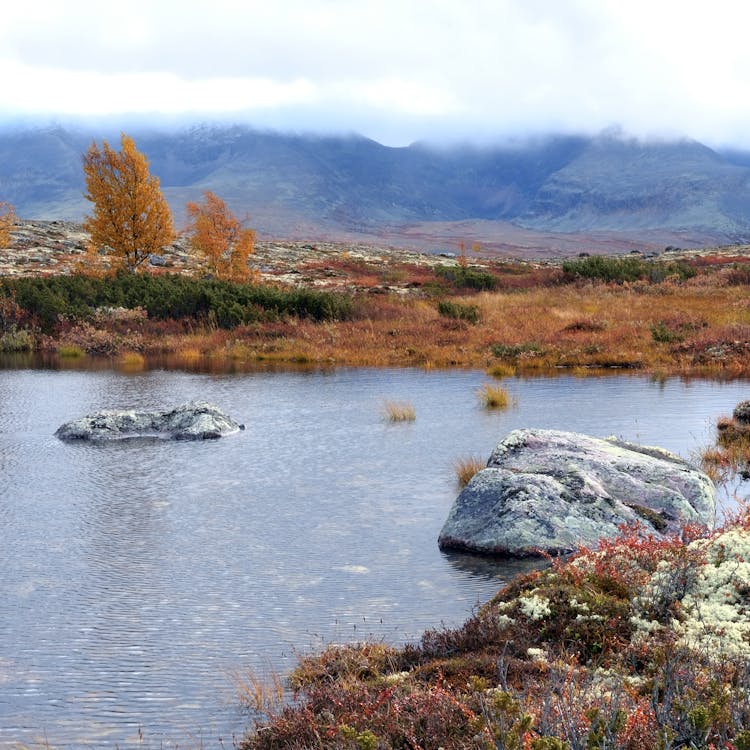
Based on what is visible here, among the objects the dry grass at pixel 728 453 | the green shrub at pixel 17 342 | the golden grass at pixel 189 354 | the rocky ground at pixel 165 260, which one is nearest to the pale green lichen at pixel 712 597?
the dry grass at pixel 728 453

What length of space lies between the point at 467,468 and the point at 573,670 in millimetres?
8357

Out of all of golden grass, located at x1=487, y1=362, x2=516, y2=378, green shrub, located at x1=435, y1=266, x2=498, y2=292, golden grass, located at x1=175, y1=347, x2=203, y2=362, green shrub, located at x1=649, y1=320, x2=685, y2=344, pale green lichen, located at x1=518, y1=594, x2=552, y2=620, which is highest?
green shrub, located at x1=435, y1=266, x2=498, y2=292

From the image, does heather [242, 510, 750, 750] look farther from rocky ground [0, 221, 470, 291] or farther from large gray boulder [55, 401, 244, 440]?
rocky ground [0, 221, 470, 291]

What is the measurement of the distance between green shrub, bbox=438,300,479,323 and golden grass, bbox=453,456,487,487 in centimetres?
2301

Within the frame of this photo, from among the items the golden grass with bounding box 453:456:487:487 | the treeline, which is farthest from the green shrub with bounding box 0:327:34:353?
the golden grass with bounding box 453:456:487:487

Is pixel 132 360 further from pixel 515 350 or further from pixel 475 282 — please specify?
pixel 475 282

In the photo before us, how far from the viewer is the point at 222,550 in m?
11.0

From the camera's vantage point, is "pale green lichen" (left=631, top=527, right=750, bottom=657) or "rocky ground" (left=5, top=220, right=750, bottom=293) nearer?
"pale green lichen" (left=631, top=527, right=750, bottom=657)

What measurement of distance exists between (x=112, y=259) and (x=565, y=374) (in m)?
39.8

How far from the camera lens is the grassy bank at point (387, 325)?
1189 inches

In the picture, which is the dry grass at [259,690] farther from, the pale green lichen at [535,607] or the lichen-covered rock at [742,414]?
the lichen-covered rock at [742,414]

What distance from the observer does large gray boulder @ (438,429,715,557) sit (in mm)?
10625

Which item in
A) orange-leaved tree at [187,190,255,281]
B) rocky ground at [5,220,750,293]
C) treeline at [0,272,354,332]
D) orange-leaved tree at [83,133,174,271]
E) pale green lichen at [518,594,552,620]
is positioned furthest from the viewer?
rocky ground at [5,220,750,293]

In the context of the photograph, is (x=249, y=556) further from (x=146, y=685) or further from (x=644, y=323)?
(x=644, y=323)
